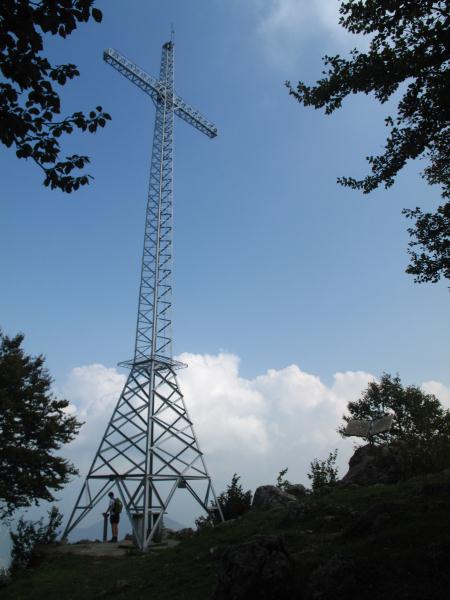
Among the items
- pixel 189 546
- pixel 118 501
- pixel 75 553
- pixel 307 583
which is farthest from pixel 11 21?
pixel 118 501

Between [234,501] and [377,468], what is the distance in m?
8.40

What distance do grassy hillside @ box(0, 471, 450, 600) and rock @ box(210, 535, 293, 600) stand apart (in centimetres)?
39

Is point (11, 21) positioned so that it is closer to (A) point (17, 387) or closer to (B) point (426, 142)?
(B) point (426, 142)

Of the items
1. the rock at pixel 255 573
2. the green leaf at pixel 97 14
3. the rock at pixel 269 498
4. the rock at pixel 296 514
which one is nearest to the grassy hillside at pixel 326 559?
the rock at pixel 296 514

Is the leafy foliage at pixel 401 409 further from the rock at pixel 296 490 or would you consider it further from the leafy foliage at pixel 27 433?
the leafy foliage at pixel 27 433

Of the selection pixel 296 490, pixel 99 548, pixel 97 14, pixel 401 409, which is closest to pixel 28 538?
pixel 99 548

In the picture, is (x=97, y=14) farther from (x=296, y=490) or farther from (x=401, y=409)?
(x=401, y=409)

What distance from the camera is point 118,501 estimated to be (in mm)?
24109

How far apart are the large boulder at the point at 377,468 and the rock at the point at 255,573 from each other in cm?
1387

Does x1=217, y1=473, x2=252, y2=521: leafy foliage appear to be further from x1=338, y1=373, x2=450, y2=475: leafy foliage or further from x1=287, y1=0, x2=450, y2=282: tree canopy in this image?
x1=287, y1=0, x2=450, y2=282: tree canopy

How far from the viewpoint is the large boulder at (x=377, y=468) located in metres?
20.2

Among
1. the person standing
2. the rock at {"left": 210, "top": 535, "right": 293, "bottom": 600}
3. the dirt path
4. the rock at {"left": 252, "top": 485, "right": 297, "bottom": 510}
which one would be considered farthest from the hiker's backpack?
the rock at {"left": 210, "top": 535, "right": 293, "bottom": 600}

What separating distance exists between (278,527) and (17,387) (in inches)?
718

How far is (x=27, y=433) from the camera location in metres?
26.5
